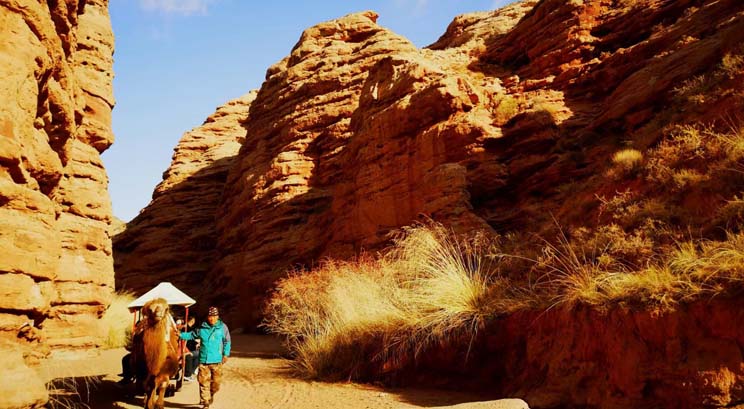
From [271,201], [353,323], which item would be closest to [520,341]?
[353,323]

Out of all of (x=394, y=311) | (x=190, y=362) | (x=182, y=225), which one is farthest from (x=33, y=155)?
(x=182, y=225)

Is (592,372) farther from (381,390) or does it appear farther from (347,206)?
(347,206)

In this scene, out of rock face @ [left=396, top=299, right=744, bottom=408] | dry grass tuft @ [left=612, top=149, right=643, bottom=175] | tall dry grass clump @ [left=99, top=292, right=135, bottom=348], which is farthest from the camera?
tall dry grass clump @ [left=99, top=292, right=135, bottom=348]

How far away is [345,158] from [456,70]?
7.17 meters

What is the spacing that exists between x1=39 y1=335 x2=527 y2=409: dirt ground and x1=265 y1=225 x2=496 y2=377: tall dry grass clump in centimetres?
79

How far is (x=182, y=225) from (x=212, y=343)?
31.5m

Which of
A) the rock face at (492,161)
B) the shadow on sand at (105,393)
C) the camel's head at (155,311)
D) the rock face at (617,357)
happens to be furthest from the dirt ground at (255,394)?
the rock face at (492,161)

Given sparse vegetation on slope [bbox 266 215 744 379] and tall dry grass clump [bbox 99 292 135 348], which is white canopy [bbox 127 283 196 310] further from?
sparse vegetation on slope [bbox 266 215 744 379]

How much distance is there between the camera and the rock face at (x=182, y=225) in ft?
113

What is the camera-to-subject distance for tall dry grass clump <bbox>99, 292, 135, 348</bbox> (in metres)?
14.9

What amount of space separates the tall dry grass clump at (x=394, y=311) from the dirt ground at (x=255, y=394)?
79cm

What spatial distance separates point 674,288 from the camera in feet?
20.6

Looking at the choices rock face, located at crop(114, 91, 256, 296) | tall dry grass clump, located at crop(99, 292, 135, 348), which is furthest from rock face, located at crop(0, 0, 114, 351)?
rock face, located at crop(114, 91, 256, 296)

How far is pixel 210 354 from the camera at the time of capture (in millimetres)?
8188
